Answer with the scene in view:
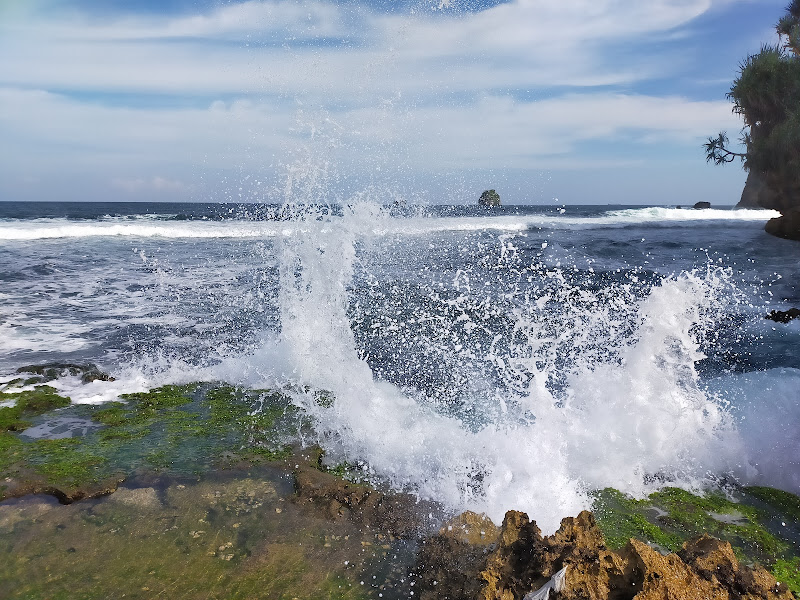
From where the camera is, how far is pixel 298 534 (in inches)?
141

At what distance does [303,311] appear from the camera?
720 centimetres

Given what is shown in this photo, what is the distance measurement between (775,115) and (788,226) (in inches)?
207

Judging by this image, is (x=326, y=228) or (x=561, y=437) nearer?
(x=561, y=437)

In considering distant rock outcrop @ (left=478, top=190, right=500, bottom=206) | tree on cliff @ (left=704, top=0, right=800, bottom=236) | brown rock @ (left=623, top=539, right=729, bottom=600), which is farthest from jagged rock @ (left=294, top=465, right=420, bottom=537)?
distant rock outcrop @ (left=478, top=190, right=500, bottom=206)

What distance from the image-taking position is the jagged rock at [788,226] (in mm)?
24431

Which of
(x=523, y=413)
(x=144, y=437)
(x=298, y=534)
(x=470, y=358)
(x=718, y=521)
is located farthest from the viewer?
(x=470, y=358)

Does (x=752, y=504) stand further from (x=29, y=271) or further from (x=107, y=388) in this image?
(x=29, y=271)

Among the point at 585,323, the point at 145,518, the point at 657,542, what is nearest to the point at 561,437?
the point at 657,542

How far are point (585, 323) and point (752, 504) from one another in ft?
16.6

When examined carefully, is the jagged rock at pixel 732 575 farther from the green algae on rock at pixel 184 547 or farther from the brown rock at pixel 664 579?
the green algae on rock at pixel 184 547

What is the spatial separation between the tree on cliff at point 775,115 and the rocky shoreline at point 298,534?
25.0 m

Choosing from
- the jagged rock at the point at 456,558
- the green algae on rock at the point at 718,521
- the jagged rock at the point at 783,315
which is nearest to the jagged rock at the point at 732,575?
the green algae on rock at the point at 718,521

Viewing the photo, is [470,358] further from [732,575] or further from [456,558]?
[732,575]

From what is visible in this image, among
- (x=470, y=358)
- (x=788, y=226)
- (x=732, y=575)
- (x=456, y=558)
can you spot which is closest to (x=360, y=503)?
(x=456, y=558)
